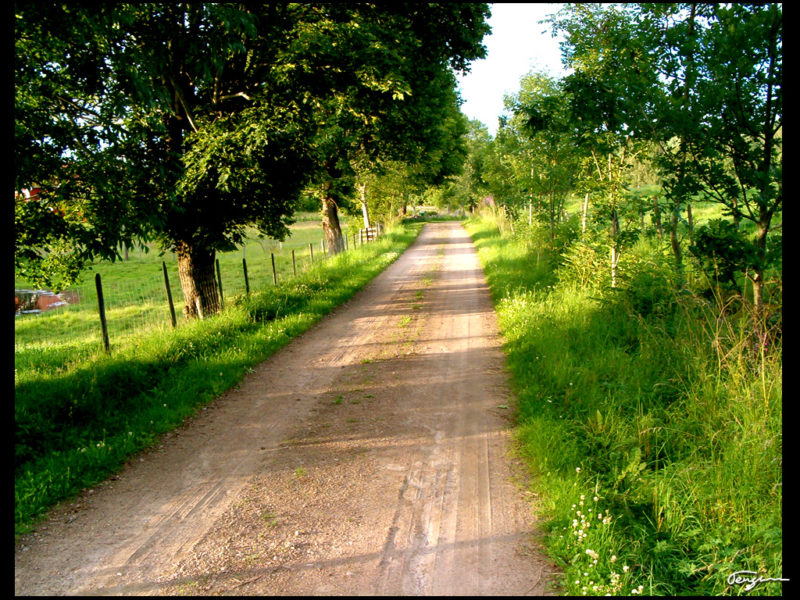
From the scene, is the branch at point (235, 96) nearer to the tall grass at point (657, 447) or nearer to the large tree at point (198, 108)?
the large tree at point (198, 108)

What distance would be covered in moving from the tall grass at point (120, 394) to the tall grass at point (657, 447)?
414cm

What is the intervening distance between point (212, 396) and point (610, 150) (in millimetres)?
6537

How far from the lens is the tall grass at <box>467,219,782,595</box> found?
3.46 m

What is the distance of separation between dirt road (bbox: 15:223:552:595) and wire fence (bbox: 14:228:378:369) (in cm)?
→ 390

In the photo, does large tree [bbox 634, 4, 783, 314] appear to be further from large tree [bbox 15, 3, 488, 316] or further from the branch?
the branch

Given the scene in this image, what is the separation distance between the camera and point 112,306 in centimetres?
2031

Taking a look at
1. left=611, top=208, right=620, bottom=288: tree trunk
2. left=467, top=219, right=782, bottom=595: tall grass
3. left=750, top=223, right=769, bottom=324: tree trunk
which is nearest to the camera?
left=467, top=219, right=782, bottom=595: tall grass

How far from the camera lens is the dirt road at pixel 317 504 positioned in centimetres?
357

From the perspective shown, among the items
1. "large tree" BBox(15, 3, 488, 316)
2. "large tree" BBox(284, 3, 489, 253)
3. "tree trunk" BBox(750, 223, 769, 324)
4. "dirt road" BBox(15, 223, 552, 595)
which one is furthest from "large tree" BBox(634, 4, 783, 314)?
"large tree" BBox(284, 3, 489, 253)

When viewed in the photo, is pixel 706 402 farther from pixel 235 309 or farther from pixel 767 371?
pixel 235 309

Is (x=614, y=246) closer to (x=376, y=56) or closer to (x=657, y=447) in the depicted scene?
(x=657, y=447)

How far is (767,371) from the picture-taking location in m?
5.04
